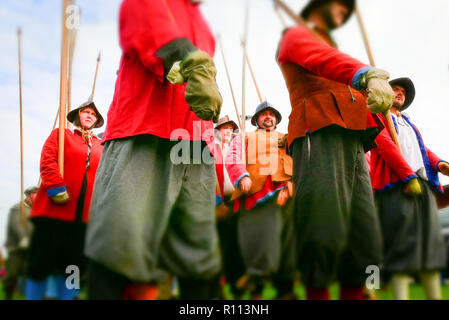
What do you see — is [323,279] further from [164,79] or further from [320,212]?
[164,79]

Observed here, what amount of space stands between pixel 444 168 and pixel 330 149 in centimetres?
70

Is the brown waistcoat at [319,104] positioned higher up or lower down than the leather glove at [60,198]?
higher up

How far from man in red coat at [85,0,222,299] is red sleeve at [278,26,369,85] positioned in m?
0.36

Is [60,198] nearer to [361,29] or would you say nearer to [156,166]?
[156,166]

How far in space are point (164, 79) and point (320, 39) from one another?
0.63 metres

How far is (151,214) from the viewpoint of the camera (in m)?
1.01

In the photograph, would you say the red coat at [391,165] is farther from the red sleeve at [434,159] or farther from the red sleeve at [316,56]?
the red sleeve at [316,56]

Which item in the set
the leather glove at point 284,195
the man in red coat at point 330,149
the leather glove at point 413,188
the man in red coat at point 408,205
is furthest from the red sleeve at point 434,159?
the leather glove at point 284,195

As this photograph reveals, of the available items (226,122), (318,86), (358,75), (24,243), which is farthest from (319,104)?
(226,122)

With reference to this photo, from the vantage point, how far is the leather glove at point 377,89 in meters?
1.05

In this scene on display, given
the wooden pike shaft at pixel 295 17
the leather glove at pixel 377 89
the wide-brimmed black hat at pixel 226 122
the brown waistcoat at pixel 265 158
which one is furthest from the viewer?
the wide-brimmed black hat at pixel 226 122

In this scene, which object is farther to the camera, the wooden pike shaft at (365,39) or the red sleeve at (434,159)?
the red sleeve at (434,159)

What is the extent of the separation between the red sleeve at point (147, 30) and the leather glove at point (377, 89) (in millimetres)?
623

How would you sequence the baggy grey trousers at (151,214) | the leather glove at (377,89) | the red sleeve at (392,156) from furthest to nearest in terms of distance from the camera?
1. the red sleeve at (392,156)
2. the leather glove at (377,89)
3. the baggy grey trousers at (151,214)
